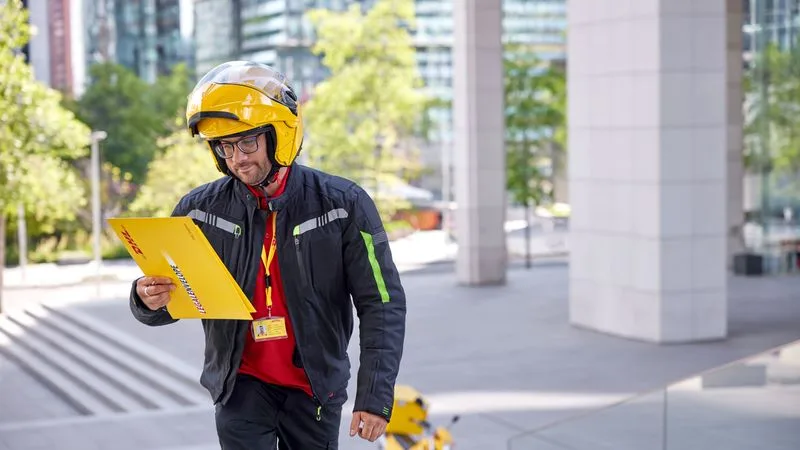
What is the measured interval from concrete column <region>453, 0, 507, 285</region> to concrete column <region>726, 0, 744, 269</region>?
272 inches

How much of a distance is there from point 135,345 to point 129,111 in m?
32.1

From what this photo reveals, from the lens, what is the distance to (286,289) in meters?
4.33

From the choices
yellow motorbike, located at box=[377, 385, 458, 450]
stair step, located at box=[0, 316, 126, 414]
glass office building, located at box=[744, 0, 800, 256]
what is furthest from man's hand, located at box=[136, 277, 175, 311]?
glass office building, located at box=[744, 0, 800, 256]

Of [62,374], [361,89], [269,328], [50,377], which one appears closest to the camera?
[269,328]

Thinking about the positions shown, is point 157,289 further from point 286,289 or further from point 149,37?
point 149,37

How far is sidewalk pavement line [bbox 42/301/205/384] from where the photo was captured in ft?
64.2

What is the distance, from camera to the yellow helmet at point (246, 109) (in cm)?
418

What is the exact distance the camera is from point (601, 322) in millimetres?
21031

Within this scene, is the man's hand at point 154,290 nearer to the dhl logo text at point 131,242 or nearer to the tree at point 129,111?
the dhl logo text at point 131,242

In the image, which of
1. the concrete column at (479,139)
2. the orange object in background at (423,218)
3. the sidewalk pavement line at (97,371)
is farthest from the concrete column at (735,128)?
the orange object in background at (423,218)

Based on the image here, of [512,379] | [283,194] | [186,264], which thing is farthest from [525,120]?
[186,264]

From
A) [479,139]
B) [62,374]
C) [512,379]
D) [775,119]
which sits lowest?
[62,374]

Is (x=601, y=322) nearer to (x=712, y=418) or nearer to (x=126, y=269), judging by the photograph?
(x=712, y=418)

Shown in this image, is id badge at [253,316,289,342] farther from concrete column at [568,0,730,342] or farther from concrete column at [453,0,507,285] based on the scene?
concrete column at [453,0,507,285]
